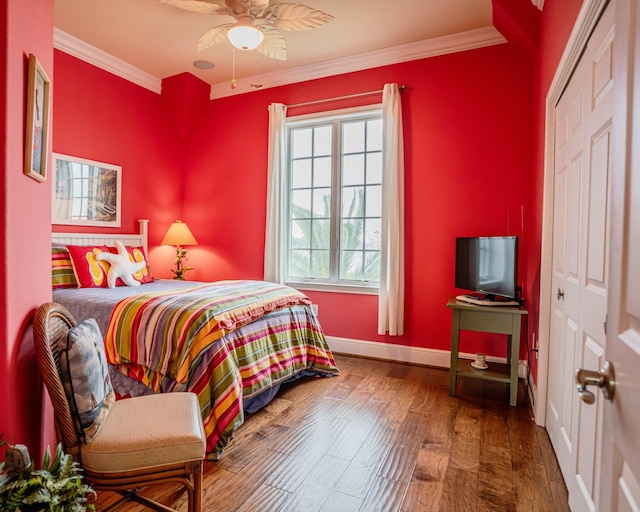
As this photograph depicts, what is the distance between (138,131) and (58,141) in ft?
3.05

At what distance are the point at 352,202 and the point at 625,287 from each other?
11.1ft

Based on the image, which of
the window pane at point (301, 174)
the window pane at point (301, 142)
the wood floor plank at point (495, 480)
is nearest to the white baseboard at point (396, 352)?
the wood floor plank at point (495, 480)

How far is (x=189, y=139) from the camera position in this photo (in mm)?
4859

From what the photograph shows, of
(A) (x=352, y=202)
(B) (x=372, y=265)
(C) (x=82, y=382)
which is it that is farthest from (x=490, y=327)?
(C) (x=82, y=382)

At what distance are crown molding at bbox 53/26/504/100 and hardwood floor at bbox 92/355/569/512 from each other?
310cm

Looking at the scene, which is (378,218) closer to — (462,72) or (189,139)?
(462,72)

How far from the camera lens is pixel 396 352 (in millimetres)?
3730

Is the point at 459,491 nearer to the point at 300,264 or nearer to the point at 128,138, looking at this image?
the point at 300,264

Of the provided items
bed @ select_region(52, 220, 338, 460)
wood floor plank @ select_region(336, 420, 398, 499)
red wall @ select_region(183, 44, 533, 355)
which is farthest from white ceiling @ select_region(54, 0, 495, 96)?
wood floor plank @ select_region(336, 420, 398, 499)

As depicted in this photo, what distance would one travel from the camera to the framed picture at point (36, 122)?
1225 mm

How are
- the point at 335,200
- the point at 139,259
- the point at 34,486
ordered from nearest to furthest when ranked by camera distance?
the point at 34,486
the point at 139,259
the point at 335,200

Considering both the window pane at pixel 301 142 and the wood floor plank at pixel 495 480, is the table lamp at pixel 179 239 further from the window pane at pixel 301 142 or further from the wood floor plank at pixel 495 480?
the wood floor plank at pixel 495 480

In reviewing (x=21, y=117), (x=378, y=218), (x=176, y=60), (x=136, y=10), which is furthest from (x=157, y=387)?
(x=176, y=60)

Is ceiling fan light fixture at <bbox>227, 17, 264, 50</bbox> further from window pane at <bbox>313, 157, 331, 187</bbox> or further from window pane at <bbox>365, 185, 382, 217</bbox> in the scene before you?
window pane at <bbox>365, 185, 382, 217</bbox>
